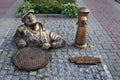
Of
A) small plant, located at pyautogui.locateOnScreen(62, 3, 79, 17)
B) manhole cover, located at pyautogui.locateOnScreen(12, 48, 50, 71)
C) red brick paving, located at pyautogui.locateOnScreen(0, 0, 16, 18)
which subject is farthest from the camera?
red brick paving, located at pyautogui.locateOnScreen(0, 0, 16, 18)

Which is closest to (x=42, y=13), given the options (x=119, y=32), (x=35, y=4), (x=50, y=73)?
(x=35, y=4)

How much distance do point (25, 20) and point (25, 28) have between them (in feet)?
0.72

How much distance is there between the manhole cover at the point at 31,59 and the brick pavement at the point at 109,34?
162 centimetres

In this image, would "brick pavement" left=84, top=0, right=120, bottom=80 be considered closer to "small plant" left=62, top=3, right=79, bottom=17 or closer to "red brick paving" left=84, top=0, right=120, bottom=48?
"red brick paving" left=84, top=0, right=120, bottom=48

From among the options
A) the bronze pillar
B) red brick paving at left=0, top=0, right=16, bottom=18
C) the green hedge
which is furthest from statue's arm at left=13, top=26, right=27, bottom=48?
red brick paving at left=0, top=0, right=16, bottom=18

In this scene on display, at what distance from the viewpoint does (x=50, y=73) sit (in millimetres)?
4531

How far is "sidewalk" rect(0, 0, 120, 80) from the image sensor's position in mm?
4465

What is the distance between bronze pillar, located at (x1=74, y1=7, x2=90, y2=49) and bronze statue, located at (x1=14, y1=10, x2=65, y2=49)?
0.50 m

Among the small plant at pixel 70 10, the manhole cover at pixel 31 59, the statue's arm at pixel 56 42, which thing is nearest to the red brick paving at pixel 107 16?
the small plant at pixel 70 10

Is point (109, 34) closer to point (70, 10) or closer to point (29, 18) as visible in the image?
point (70, 10)

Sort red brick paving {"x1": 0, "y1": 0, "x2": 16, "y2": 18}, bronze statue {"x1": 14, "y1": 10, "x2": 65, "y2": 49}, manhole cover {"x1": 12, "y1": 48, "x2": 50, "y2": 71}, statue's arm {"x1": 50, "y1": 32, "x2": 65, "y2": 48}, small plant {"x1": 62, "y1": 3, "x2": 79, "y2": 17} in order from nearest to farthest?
manhole cover {"x1": 12, "y1": 48, "x2": 50, "y2": 71} → bronze statue {"x1": 14, "y1": 10, "x2": 65, "y2": 49} → statue's arm {"x1": 50, "y1": 32, "x2": 65, "y2": 48} → small plant {"x1": 62, "y1": 3, "x2": 79, "y2": 17} → red brick paving {"x1": 0, "y1": 0, "x2": 16, "y2": 18}

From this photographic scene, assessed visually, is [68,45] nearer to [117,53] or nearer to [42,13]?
[117,53]

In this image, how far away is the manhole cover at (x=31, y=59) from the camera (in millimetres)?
4547

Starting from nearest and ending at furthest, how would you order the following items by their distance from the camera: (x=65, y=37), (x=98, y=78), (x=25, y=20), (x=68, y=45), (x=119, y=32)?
1. (x=98, y=78)
2. (x=25, y=20)
3. (x=68, y=45)
4. (x=65, y=37)
5. (x=119, y=32)
